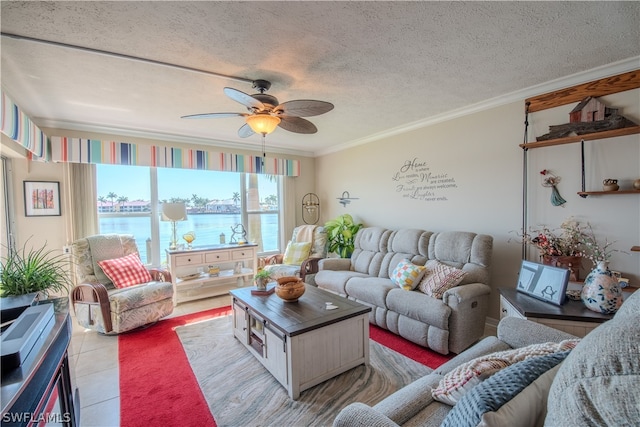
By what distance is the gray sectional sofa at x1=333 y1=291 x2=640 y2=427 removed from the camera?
0.60 m

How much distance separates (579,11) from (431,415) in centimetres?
231

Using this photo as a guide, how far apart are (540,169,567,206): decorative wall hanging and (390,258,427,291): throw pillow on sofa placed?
138 centimetres

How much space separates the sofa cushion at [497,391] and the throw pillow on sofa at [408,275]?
205 cm

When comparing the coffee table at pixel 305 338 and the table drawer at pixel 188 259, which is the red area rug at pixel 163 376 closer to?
the coffee table at pixel 305 338

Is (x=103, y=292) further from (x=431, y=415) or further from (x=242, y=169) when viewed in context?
(x=431, y=415)

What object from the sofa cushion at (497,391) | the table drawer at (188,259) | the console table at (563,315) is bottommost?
the console table at (563,315)

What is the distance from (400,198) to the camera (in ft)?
13.8

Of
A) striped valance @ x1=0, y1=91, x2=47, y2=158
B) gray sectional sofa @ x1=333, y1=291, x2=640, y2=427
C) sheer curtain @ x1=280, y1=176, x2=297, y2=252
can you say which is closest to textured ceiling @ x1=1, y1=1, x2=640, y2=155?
striped valance @ x1=0, y1=91, x2=47, y2=158

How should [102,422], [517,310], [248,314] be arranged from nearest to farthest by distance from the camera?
[102,422], [517,310], [248,314]

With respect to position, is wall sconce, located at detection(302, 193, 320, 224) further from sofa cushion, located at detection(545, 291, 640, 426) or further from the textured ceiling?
sofa cushion, located at detection(545, 291, 640, 426)

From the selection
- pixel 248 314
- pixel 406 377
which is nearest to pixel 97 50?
pixel 248 314

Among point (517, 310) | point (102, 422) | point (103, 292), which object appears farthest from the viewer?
point (103, 292)

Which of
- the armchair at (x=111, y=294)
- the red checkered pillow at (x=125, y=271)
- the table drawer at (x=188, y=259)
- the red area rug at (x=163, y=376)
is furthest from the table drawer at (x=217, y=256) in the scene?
the red area rug at (x=163, y=376)

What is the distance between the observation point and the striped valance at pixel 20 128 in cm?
230
